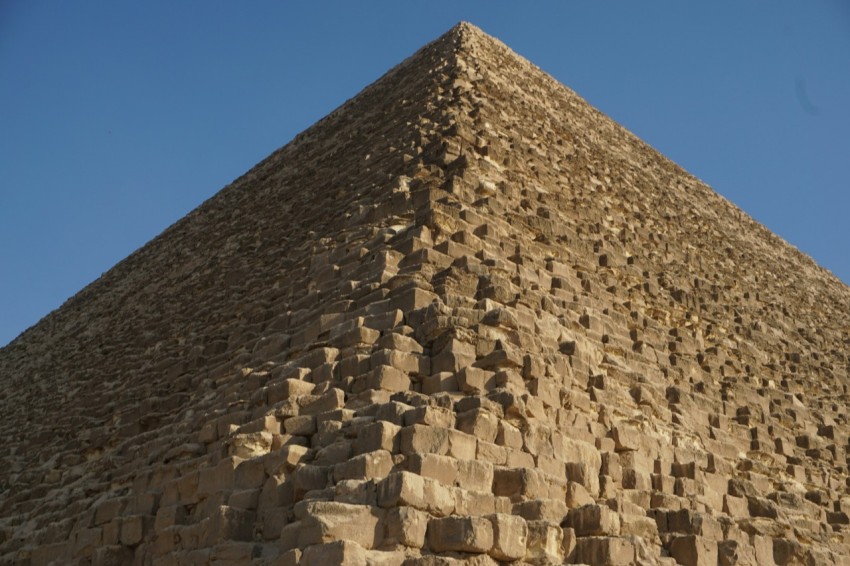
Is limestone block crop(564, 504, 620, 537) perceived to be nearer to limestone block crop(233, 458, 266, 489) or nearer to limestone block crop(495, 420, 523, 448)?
limestone block crop(495, 420, 523, 448)

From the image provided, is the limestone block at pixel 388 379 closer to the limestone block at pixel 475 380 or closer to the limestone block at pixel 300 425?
the limestone block at pixel 475 380

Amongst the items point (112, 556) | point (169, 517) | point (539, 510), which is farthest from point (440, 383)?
point (112, 556)

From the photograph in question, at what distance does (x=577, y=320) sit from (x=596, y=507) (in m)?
3.26

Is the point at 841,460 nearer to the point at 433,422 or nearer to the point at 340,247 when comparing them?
the point at 340,247

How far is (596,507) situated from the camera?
6680 millimetres

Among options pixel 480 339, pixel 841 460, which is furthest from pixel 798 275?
pixel 480 339

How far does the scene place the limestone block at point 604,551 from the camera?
6.34m

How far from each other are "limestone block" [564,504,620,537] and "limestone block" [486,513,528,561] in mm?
572

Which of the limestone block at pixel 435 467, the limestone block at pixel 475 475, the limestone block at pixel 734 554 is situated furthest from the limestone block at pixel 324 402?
the limestone block at pixel 734 554

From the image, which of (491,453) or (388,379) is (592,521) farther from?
(388,379)

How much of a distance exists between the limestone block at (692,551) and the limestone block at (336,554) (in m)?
2.80

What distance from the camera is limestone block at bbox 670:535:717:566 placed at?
7.22 metres

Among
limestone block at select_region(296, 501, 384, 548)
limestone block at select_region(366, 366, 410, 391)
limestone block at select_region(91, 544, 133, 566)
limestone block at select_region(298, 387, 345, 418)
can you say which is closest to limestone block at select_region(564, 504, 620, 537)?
limestone block at select_region(296, 501, 384, 548)

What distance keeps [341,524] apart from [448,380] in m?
1.76
